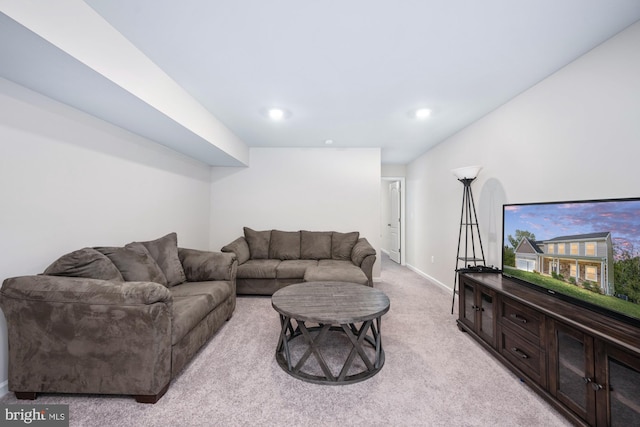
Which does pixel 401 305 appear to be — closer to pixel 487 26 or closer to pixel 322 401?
pixel 322 401

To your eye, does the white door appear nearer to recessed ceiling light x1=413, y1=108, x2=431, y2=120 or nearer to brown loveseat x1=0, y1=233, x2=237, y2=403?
recessed ceiling light x1=413, y1=108, x2=431, y2=120

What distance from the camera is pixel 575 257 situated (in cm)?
160

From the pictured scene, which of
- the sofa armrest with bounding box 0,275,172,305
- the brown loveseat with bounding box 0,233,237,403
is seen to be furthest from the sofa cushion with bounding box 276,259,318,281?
the sofa armrest with bounding box 0,275,172,305

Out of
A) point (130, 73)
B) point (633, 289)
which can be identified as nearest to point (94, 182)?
point (130, 73)

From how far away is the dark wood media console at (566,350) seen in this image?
1.13 metres

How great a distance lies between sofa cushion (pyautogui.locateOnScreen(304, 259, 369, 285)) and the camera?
2941 mm

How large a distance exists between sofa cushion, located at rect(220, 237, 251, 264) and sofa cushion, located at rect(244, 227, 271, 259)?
0.08 m

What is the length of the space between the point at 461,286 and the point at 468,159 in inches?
69.6

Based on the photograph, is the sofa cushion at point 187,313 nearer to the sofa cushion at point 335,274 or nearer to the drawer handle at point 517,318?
the sofa cushion at point 335,274

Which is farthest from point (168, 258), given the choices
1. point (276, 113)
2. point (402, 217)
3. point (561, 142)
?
point (402, 217)

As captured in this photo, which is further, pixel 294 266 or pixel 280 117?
pixel 294 266

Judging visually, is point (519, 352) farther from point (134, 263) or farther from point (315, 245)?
point (134, 263)

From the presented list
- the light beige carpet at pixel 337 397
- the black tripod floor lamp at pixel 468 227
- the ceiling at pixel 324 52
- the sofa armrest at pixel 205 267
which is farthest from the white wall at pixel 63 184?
the black tripod floor lamp at pixel 468 227

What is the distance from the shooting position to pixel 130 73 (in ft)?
5.72
